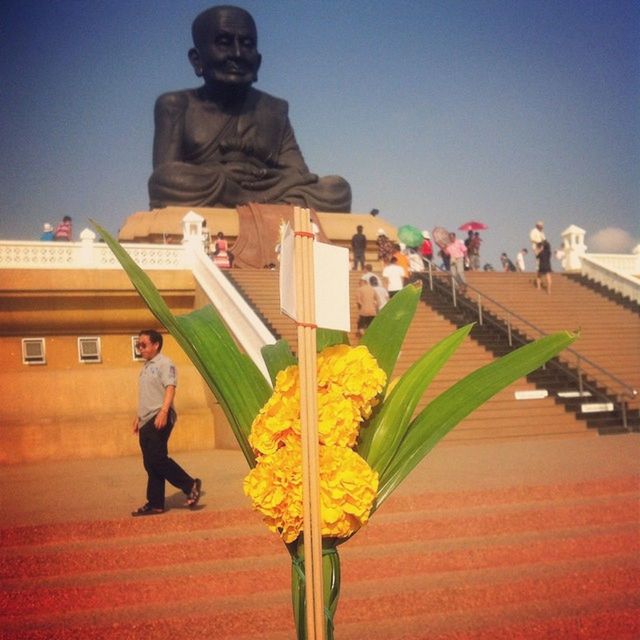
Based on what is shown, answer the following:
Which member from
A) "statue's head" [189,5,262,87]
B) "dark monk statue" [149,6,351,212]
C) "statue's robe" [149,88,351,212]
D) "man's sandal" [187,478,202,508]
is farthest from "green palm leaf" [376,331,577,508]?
"statue's head" [189,5,262,87]

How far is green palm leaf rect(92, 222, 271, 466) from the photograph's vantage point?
277 cm

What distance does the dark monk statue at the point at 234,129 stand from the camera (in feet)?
66.8

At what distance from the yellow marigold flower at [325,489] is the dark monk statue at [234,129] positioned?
57.1 ft

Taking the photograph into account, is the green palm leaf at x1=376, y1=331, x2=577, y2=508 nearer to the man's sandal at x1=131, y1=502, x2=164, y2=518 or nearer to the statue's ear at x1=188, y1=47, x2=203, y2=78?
the man's sandal at x1=131, y1=502, x2=164, y2=518

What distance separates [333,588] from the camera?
2707 mm

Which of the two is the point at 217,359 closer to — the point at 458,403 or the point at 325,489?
the point at 325,489

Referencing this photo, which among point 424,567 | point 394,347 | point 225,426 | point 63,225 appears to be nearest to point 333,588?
point 394,347

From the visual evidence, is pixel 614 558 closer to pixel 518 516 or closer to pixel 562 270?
pixel 518 516

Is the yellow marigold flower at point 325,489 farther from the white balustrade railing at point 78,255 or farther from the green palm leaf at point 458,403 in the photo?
the white balustrade railing at point 78,255

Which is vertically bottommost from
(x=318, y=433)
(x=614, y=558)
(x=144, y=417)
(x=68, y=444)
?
(x=68, y=444)

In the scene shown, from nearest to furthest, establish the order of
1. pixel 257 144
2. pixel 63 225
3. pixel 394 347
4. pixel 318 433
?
pixel 318 433, pixel 394 347, pixel 63 225, pixel 257 144

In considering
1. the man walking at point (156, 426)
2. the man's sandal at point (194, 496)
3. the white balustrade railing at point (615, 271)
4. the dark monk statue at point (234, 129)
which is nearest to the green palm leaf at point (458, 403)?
the man walking at point (156, 426)

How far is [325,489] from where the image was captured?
101 inches

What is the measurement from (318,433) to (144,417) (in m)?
4.18
